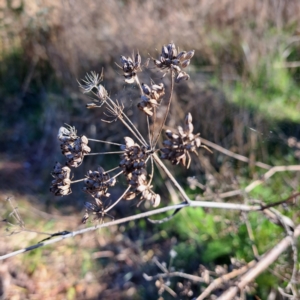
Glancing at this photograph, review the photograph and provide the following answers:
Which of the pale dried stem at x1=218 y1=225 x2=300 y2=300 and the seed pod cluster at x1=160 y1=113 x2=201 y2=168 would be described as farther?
the pale dried stem at x1=218 y1=225 x2=300 y2=300

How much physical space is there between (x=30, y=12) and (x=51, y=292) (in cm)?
434

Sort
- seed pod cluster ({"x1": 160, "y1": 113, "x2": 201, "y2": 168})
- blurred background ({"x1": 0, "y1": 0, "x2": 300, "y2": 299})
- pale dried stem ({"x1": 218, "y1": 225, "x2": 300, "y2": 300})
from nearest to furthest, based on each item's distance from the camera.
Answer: seed pod cluster ({"x1": 160, "y1": 113, "x2": 201, "y2": 168})
pale dried stem ({"x1": 218, "y1": 225, "x2": 300, "y2": 300})
blurred background ({"x1": 0, "y1": 0, "x2": 300, "y2": 299})

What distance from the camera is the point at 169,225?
3.86 m

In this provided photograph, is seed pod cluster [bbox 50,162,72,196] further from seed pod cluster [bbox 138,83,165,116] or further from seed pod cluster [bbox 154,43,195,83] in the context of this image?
A: seed pod cluster [bbox 154,43,195,83]

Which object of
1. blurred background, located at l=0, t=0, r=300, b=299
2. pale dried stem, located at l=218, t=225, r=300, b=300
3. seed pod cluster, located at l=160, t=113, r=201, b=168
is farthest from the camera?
blurred background, located at l=0, t=0, r=300, b=299

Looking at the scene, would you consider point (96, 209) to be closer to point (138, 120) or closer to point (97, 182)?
point (97, 182)

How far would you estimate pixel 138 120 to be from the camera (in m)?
4.21

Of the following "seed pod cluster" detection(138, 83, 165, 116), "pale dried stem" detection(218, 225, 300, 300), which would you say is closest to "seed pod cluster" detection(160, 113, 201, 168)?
"seed pod cluster" detection(138, 83, 165, 116)

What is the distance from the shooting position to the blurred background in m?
3.50

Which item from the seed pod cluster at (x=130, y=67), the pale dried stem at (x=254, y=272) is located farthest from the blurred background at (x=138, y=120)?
the seed pod cluster at (x=130, y=67)

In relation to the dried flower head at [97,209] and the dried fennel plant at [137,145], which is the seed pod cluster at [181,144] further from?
the dried flower head at [97,209]

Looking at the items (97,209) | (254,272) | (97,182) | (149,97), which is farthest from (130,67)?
(254,272)

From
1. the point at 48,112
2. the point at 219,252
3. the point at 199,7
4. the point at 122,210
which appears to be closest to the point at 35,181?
the point at 48,112

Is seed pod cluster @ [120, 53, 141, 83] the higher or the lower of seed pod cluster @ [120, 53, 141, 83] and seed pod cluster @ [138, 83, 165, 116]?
the higher
